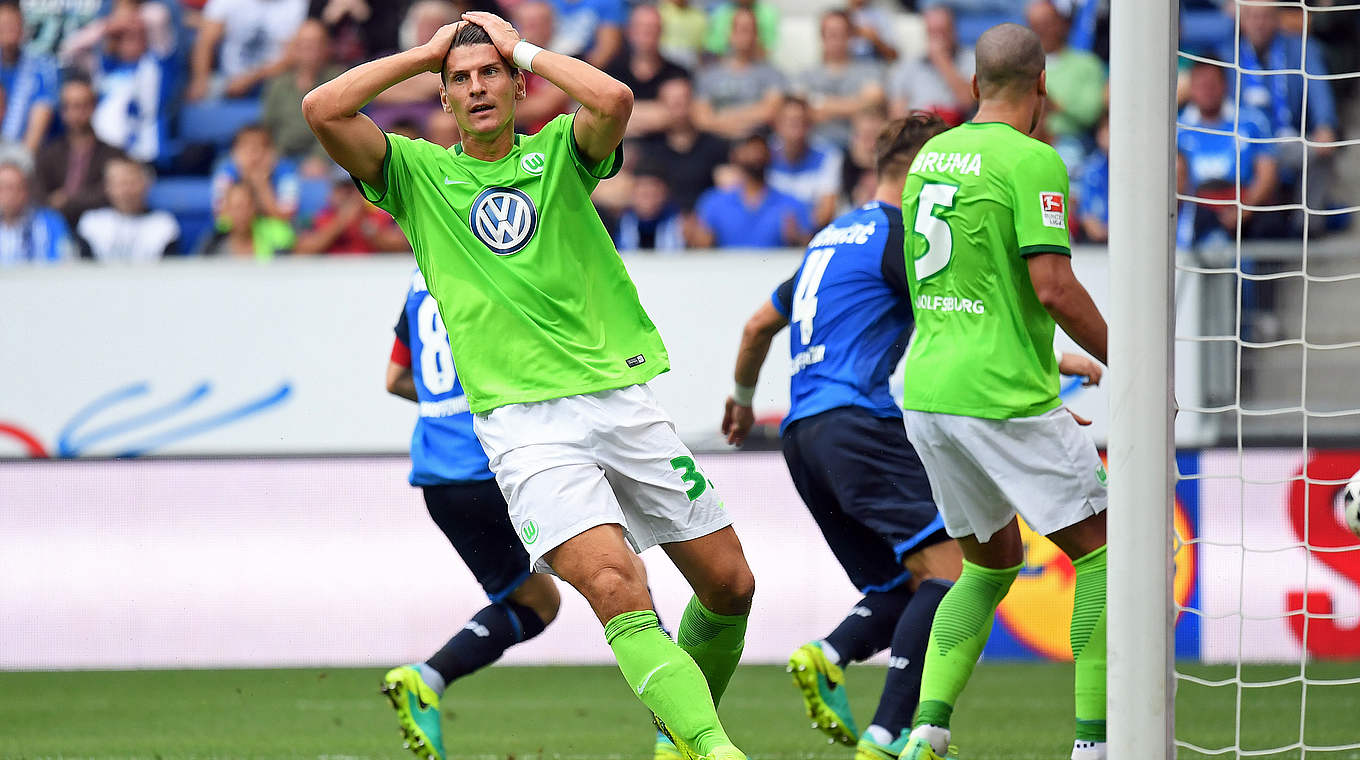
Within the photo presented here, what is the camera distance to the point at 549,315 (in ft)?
14.0

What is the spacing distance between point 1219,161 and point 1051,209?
6.76 m

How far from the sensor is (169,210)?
11.4m

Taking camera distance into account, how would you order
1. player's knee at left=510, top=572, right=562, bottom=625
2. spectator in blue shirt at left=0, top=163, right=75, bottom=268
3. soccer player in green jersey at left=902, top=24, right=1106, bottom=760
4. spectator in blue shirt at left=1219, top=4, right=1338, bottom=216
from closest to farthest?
1. soccer player in green jersey at left=902, top=24, right=1106, bottom=760
2. player's knee at left=510, top=572, right=562, bottom=625
3. spectator in blue shirt at left=1219, top=4, right=1338, bottom=216
4. spectator in blue shirt at left=0, top=163, right=75, bottom=268

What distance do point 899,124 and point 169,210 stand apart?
287 inches

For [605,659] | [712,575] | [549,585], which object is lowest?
[605,659]

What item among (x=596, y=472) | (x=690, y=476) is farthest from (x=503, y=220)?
(x=690, y=476)

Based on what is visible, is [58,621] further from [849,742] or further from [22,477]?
[849,742]

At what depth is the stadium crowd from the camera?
431 inches

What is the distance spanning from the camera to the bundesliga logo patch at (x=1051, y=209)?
443 centimetres

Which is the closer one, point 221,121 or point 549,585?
point 549,585

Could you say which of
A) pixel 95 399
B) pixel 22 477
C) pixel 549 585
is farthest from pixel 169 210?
pixel 549 585

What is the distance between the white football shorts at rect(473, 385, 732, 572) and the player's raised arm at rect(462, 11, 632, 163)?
2.24 feet

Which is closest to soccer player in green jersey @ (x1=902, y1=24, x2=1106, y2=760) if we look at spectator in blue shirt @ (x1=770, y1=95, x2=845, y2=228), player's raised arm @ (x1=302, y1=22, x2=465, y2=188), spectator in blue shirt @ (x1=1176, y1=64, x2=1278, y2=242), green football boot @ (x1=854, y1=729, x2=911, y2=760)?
green football boot @ (x1=854, y1=729, x2=911, y2=760)

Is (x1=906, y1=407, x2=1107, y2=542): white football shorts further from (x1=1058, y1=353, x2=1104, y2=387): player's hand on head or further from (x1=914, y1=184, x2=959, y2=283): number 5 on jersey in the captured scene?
(x1=1058, y1=353, x2=1104, y2=387): player's hand on head
